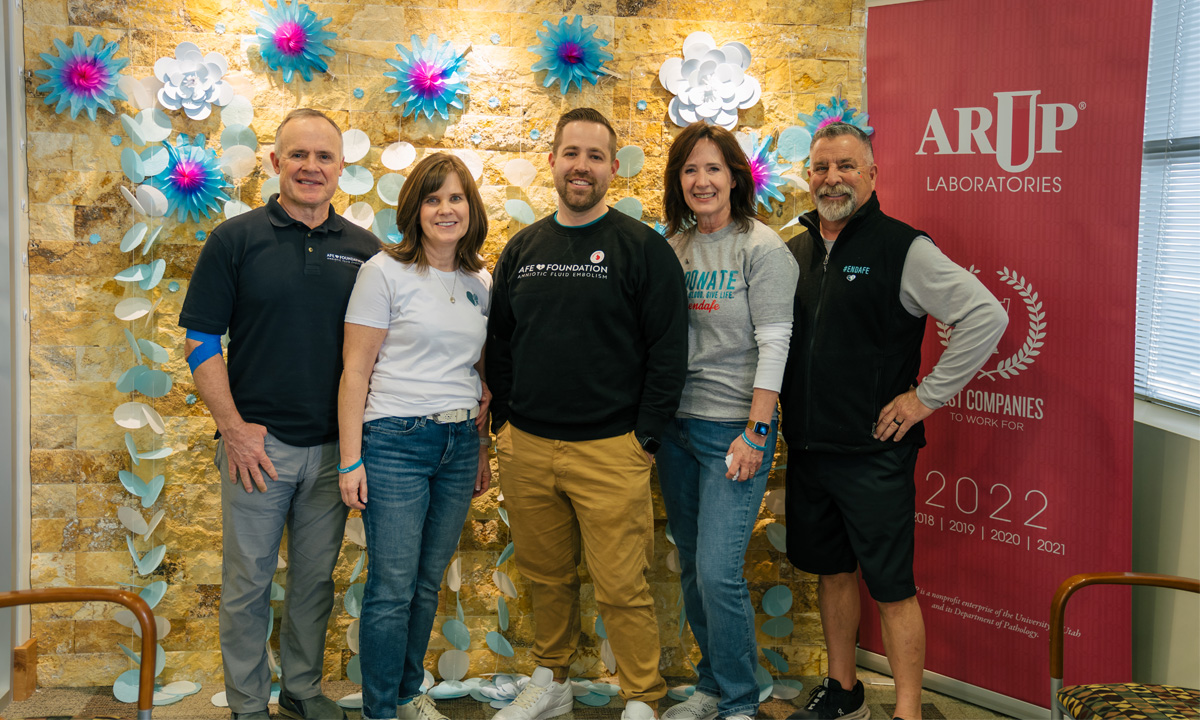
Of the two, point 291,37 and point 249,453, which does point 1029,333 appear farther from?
point 291,37

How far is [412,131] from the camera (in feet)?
9.11

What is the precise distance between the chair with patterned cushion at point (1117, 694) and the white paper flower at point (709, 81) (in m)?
1.87

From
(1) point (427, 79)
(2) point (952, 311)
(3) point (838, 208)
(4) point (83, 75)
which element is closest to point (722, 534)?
(2) point (952, 311)

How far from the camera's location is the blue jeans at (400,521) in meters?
2.24

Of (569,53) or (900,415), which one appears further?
(569,53)

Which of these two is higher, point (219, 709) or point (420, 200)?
point (420, 200)

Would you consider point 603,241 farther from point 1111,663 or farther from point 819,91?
point 1111,663

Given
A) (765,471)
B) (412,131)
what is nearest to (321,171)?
(412,131)

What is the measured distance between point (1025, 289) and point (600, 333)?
1.42 meters

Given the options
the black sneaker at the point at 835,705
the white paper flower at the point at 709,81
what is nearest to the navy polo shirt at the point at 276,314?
the white paper flower at the point at 709,81

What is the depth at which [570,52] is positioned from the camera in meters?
2.74

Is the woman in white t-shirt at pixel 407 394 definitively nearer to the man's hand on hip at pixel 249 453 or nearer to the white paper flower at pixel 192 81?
the man's hand on hip at pixel 249 453

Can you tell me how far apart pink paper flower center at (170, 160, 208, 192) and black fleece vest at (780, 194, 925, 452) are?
6.98 ft

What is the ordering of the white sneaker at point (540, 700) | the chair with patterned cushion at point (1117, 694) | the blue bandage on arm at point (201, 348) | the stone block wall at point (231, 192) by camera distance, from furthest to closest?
the stone block wall at point (231, 192), the white sneaker at point (540, 700), the blue bandage on arm at point (201, 348), the chair with patterned cushion at point (1117, 694)
